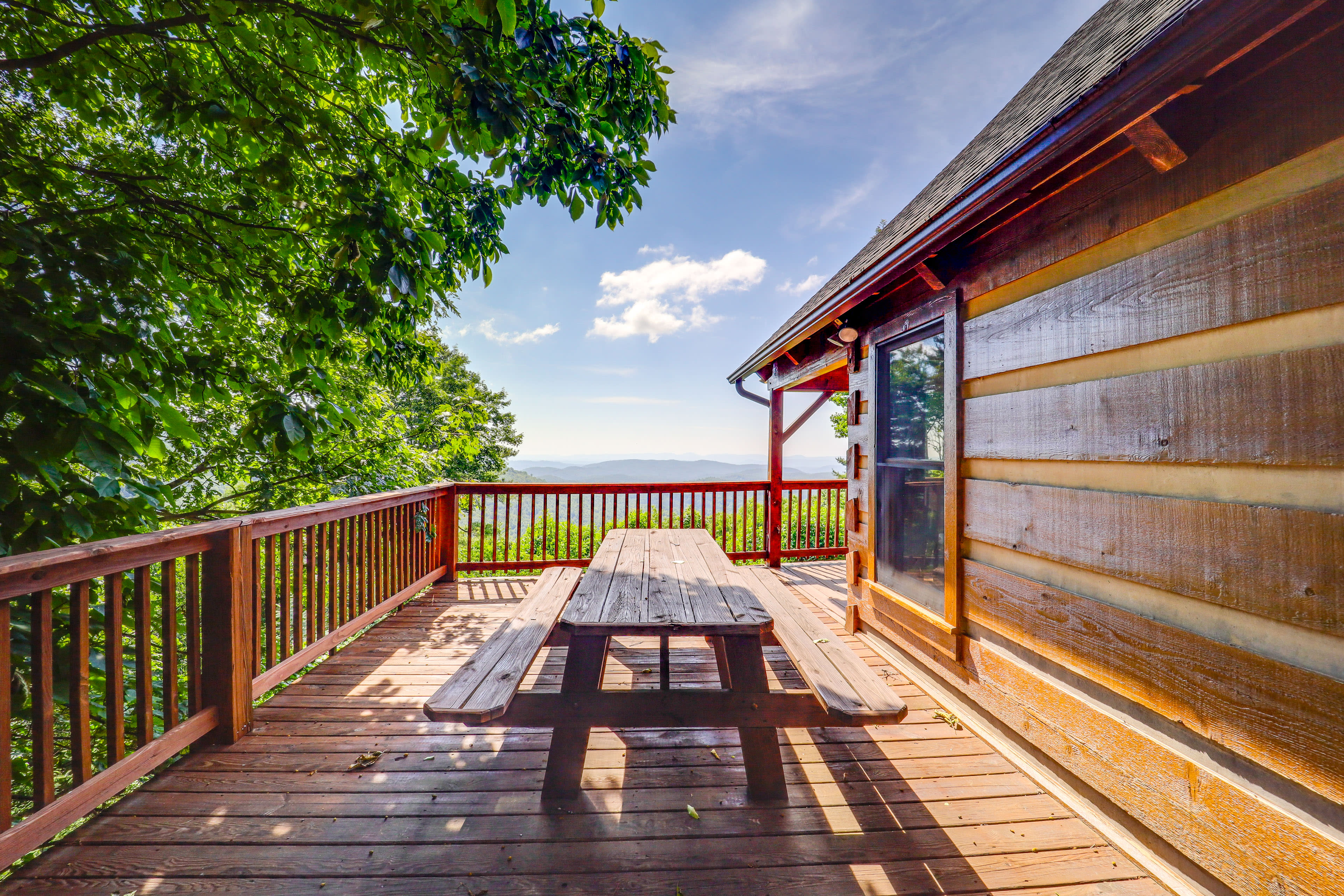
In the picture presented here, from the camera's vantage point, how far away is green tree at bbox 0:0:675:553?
5.57 ft

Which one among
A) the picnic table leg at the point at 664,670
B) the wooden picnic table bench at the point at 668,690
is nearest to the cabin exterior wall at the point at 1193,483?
the wooden picnic table bench at the point at 668,690

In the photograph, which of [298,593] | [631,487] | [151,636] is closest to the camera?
[151,636]

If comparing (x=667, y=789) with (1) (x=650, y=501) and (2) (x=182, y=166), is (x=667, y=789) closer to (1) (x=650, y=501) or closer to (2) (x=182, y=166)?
(1) (x=650, y=501)

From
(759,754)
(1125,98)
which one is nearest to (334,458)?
(759,754)

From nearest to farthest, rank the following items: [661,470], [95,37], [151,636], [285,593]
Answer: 1. [95,37]
2. [151,636]
3. [285,593]
4. [661,470]

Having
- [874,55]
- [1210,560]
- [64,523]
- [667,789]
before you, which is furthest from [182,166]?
[874,55]

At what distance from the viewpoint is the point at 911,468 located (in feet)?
8.99

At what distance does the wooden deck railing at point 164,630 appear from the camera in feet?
4.55

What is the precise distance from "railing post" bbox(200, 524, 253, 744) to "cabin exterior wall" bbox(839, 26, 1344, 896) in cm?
343

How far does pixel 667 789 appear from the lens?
5.84 ft

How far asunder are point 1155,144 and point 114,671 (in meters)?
3.76

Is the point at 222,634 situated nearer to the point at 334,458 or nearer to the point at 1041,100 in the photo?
the point at 334,458

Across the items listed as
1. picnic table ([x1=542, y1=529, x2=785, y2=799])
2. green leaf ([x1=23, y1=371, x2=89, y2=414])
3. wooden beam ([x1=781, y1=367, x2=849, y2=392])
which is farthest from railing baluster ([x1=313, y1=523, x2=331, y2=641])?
wooden beam ([x1=781, y1=367, x2=849, y2=392])

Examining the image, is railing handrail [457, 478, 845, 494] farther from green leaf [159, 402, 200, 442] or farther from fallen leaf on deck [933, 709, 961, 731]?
fallen leaf on deck [933, 709, 961, 731]
